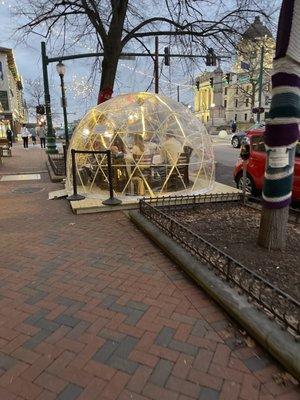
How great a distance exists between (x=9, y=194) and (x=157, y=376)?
29.2 ft

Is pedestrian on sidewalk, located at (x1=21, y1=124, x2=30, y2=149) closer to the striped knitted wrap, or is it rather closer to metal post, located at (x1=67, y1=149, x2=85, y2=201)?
metal post, located at (x1=67, y1=149, x2=85, y2=201)

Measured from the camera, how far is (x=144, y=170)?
8797mm

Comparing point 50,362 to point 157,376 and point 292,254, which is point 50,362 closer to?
point 157,376

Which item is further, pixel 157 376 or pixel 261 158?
pixel 261 158

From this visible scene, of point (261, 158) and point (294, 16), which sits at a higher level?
point (294, 16)

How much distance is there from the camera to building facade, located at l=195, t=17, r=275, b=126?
12.9m

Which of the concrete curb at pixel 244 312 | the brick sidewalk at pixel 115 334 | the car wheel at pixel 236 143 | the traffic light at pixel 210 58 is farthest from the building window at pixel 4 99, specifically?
the concrete curb at pixel 244 312

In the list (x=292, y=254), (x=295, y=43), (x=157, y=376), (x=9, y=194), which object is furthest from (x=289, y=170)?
(x=9, y=194)

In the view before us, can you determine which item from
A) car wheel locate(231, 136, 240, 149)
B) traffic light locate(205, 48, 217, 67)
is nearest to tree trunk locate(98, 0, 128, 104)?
traffic light locate(205, 48, 217, 67)

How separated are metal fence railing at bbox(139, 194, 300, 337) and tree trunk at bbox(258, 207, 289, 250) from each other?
866 millimetres

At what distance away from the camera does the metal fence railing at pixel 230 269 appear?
3342 mm

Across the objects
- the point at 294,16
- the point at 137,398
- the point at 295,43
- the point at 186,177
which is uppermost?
the point at 294,16

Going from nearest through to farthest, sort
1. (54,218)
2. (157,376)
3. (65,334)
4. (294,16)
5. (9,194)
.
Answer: (157,376) → (65,334) → (294,16) → (54,218) → (9,194)

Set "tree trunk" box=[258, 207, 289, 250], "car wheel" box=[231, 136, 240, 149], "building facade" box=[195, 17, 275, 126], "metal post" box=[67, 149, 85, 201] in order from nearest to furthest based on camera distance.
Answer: "tree trunk" box=[258, 207, 289, 250] → "metal post" box=[67, 149, 85, 201] → "building facade" box=[195, 17, 275, 126] → "car wheel" box=[231, 136, 240, 149]
